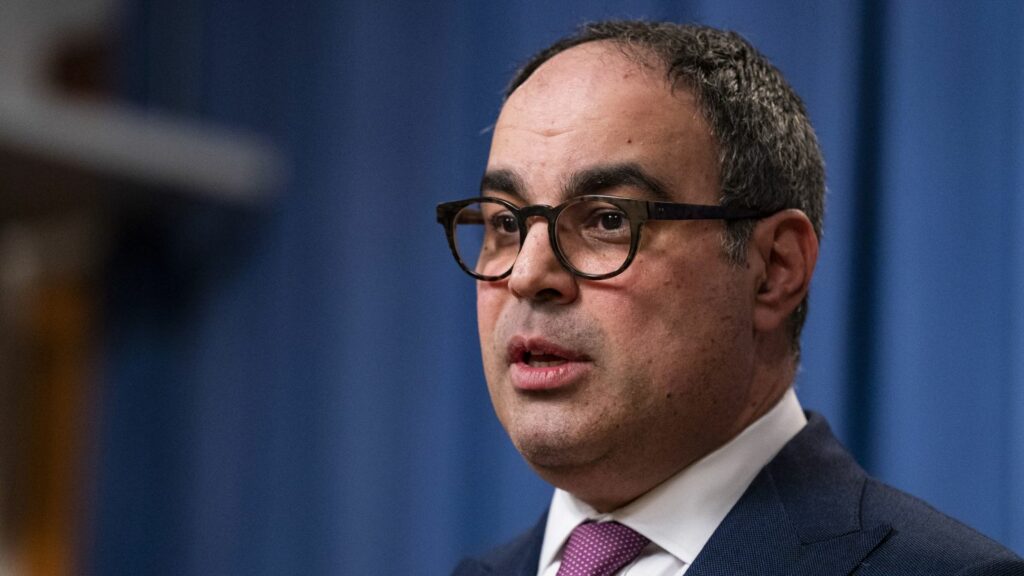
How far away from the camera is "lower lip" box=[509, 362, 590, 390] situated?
1433 mm

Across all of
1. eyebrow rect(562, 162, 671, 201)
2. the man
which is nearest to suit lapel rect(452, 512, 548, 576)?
the man

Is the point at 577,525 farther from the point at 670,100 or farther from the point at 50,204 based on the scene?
the point at 50,204

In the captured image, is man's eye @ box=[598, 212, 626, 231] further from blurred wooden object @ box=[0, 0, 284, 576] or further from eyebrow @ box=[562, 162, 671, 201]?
blurred wooden object @ box=[0, 0, 284, 576]

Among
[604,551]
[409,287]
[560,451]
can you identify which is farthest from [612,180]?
[409,287]

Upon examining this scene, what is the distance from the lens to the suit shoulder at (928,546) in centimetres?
128

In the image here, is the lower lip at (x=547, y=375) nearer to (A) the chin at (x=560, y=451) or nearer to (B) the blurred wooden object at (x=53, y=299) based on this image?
(A) the chin at (x=560, y=451)

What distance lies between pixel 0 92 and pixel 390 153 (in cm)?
109

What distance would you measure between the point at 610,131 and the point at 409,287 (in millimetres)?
1637

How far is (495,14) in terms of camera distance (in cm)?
285

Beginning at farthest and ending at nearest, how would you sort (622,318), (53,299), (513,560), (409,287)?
(53,299)
(409,287)
(513,560)
(622,318)

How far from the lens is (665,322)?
4.71 ft

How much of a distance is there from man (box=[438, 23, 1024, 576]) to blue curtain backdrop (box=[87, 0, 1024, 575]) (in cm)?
50

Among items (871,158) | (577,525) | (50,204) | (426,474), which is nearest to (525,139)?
(577,525)

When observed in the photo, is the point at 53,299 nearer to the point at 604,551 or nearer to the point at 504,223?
the point at 504,223
